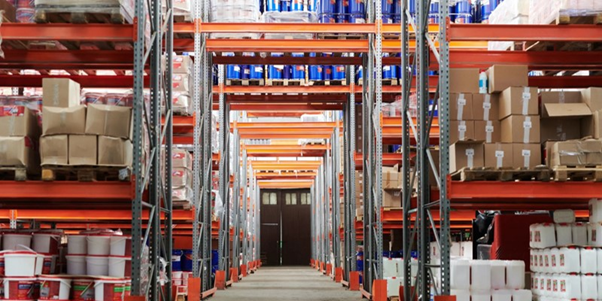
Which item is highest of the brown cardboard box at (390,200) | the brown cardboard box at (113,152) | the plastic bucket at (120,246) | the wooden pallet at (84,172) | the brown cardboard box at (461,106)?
the brown cardboard box at (461,106)

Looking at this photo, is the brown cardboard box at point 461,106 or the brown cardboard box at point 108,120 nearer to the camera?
the brown cardboard box at point 108,120

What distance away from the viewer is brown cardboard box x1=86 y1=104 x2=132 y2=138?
25.0 feet

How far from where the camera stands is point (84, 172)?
25.1 feet

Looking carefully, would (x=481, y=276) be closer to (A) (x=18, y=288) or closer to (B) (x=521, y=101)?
(B) (x=521, y=101)

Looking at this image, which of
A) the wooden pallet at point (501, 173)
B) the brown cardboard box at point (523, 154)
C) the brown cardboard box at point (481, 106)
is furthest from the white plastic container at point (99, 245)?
the brown cardboard box at point (523, 154)

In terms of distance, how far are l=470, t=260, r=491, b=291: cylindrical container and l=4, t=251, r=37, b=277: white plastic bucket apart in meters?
4.55

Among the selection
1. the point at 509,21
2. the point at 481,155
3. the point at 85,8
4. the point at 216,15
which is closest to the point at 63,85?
the point at 85,8

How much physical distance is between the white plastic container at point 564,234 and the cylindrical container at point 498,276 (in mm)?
667

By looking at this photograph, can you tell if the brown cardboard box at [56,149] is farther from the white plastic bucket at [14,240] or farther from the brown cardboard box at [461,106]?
the brown cardboard box at [461,106]

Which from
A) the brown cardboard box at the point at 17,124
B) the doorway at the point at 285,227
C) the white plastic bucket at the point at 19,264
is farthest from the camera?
the doorway at the point at 285,227

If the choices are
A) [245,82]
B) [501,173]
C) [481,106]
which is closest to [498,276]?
[501,173]

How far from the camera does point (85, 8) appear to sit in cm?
758

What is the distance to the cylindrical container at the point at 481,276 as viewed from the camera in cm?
885

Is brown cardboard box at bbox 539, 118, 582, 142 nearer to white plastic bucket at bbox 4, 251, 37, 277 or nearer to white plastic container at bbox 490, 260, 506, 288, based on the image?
white plastic container at bbox 490, 260, 506, 288
